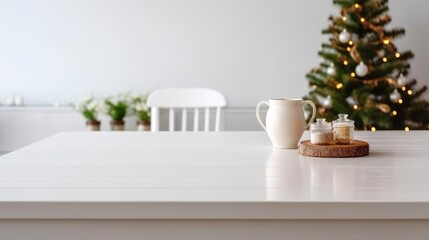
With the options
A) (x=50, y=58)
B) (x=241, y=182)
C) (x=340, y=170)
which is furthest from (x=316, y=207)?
(x=50, y=58)

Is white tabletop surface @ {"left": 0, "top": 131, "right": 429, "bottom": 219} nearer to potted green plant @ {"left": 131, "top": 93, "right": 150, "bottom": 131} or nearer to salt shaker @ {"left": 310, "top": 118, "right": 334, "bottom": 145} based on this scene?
salt shaker @ {"left": 310, "top": 118, "right": 334, "bottom": 145}

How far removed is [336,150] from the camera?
1357 mm

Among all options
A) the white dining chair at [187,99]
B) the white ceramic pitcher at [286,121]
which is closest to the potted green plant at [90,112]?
the white dining chair at [187,99]

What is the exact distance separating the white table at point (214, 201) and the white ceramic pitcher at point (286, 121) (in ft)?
0.77

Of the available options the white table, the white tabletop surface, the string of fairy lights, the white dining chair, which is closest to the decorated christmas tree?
the string of fairy lights

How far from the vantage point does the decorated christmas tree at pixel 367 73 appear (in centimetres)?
320

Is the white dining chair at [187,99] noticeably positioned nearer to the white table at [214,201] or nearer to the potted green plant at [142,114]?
the potted green plant at [142,114]

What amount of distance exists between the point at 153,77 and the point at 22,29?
96 centimetres

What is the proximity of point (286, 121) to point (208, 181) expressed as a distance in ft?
1.56

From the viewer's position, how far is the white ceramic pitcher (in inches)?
58.6

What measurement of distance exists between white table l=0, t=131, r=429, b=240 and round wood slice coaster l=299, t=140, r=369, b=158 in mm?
87

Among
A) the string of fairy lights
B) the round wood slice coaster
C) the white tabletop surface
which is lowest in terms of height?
the white tabletop surface

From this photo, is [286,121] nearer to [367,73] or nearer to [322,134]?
[322,134]

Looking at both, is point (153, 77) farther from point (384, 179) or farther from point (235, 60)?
point (384, 179)
